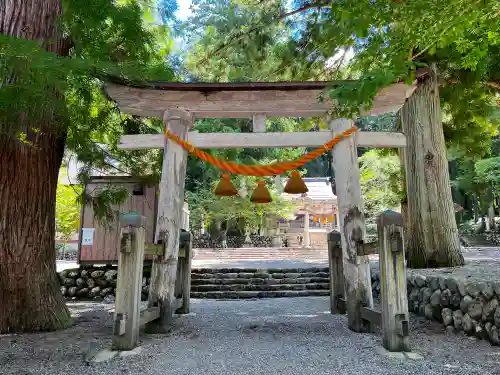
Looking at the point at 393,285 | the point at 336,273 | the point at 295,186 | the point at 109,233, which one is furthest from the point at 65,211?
the point at 393,285

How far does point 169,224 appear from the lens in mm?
4742

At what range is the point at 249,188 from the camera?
18906 mm

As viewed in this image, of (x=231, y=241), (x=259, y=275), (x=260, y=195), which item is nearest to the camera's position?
(x=260, y=195)

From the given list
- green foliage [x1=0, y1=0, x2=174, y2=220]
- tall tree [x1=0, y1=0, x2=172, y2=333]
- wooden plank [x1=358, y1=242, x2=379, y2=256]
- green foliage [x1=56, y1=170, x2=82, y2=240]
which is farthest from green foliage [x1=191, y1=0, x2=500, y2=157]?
green foliage [x1=56, y1=170, x2=82, y2=240]

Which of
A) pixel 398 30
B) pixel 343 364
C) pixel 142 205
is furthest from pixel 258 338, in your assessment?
pixel 142 205

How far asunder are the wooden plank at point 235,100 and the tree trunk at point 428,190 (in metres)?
1.80

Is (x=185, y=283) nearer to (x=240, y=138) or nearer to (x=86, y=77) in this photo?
(x=240, y=138)

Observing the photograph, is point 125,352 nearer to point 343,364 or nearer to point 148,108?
point 343,364

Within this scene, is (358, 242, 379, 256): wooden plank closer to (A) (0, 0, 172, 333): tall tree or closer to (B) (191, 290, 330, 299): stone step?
(A) (0, 0, 172, 333): tall tree

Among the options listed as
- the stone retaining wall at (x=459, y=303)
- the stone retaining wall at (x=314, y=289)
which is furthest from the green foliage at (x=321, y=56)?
the stone retaining wall at (x=314, y=289)

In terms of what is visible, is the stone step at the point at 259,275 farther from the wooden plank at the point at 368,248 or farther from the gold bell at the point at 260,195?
the wooden plank at the point at 368,248

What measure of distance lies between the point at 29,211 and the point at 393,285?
4.20 metres

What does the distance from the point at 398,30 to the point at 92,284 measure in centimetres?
709

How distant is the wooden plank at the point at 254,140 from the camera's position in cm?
501
